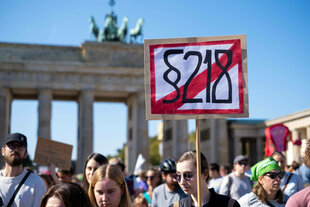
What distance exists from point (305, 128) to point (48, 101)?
26884 mm

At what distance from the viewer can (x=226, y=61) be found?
234 inches

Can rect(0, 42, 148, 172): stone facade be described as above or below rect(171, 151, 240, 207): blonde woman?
above

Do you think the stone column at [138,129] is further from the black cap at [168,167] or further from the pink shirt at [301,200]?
the pink shirt at [301,200]

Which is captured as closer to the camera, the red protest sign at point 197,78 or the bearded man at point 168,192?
the red protest sign at point 197,78

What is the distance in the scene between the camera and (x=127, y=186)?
22.7 feet

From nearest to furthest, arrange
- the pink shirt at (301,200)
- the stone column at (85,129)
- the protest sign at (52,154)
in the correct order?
the pink shirt at (301,200) → the protest sign at (52,154) → the stone column at (85,129)

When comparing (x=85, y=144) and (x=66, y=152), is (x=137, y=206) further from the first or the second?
(x=85, y=144)

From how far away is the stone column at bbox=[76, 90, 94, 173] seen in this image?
52.6 metres

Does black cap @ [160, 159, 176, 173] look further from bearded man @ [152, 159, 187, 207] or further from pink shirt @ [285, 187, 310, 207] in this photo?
pink shirt @ [285, 187, 310, 207]

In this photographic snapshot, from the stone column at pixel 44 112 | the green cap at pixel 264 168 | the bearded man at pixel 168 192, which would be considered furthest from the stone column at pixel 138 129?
the green cap at pixel 264 168

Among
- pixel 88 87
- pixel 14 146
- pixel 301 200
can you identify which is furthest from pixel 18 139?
pixel 88 87

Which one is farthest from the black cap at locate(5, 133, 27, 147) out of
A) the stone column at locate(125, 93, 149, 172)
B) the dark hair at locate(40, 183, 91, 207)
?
the stone column at locate(125, 93, 149, 172)

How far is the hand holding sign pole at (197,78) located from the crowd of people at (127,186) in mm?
602

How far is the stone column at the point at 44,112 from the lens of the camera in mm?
51281
